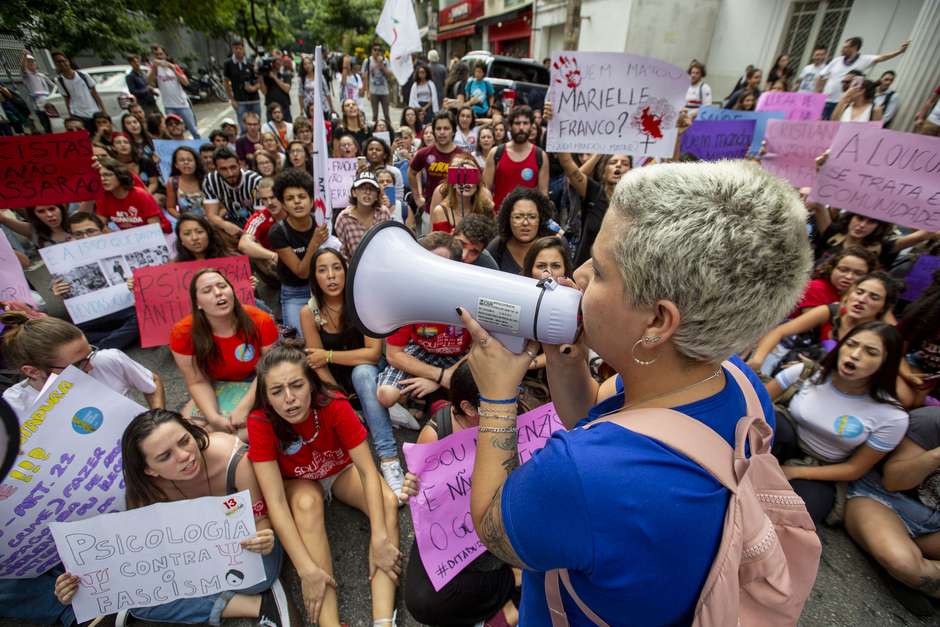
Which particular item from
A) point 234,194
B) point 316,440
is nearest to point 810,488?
point 316,440

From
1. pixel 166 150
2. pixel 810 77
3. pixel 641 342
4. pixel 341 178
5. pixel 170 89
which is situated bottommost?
pixel 341 178

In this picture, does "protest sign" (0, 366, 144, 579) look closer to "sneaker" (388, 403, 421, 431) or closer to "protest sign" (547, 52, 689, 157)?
"sneaker" (388, 403, 421, 431)

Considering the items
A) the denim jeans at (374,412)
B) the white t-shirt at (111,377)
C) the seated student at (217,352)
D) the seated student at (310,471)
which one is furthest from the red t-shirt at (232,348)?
the seated student at (310,471)

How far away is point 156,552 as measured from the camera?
181 cm

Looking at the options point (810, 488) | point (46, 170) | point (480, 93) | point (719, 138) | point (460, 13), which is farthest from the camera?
point (460, 13)

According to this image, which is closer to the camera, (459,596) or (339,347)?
(459,596)

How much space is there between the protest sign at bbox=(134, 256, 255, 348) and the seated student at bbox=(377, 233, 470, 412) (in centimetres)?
154

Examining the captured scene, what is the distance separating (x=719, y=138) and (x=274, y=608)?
5632mm

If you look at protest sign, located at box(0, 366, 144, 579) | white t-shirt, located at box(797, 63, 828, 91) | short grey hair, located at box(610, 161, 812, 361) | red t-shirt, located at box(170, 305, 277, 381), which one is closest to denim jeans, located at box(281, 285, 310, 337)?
red t-shirt, located at box(170, 305, 277, 381)

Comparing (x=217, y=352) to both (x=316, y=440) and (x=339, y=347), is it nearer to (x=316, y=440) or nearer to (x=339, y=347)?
(x=339, y=347)

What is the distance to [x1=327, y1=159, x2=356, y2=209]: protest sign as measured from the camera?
5.08 m

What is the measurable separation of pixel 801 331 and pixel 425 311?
115 inches

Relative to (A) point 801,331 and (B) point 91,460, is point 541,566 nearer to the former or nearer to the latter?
(B) point 91,460

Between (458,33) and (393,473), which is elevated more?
(458,33)
